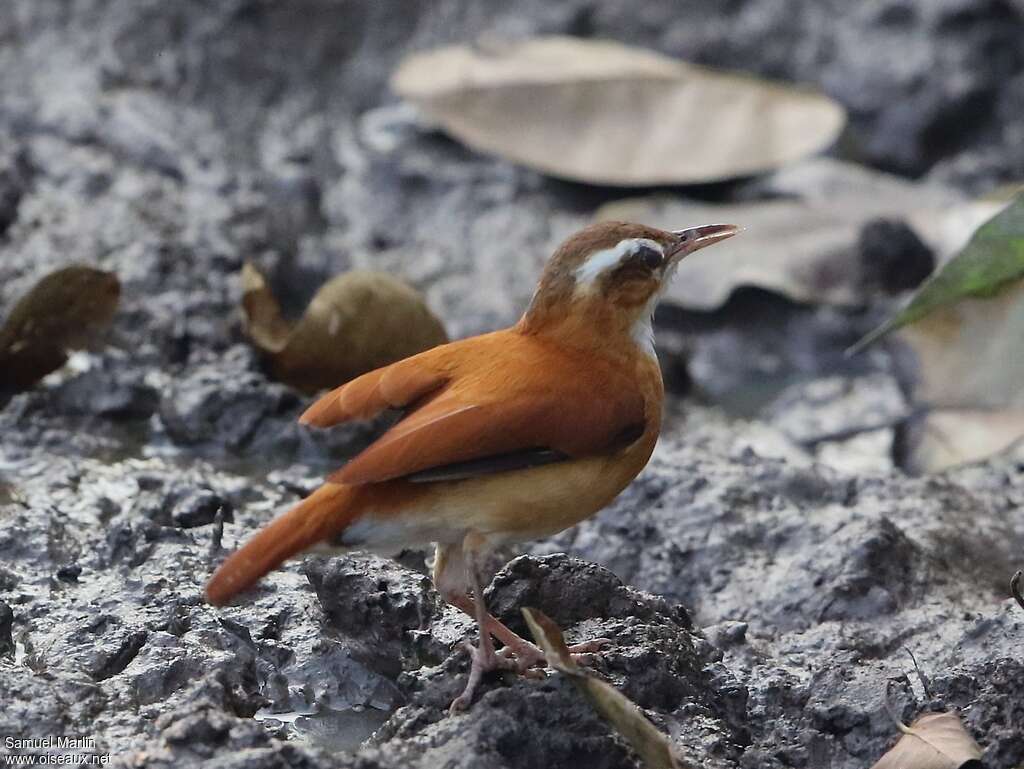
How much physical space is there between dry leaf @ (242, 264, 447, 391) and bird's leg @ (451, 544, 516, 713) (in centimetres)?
190

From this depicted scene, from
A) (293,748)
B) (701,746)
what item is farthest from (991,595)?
(293,748)

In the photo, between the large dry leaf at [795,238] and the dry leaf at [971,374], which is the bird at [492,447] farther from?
the large dry leaf at [795,238]

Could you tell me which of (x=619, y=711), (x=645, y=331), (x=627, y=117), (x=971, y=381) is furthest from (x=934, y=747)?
(x=627, y=117)

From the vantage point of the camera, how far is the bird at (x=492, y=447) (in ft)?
12.3

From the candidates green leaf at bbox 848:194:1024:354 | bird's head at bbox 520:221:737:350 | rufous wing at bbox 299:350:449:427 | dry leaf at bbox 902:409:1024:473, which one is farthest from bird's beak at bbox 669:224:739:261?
dry leaf at bbox 902:409:1024:473

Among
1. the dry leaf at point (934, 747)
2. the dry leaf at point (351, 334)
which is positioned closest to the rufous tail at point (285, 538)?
the dry leaf at point (934, 747)

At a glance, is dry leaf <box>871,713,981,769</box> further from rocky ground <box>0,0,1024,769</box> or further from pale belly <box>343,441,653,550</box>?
pale belly <box>343,441,653,550</box>

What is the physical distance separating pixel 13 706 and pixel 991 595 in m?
2.73

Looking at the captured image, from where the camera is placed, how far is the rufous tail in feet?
11.9

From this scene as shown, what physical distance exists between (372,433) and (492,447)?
1871 millimetres

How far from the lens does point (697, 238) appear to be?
14.8ft

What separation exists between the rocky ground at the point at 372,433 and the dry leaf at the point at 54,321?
118mm

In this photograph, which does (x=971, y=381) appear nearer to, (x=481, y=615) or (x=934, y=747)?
(x=934, y=747)

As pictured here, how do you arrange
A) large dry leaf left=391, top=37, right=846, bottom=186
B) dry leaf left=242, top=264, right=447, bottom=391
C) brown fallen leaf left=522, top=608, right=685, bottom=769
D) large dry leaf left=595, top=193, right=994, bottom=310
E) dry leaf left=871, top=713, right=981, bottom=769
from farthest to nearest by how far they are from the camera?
large dry leaf left=391, top=37, right=846, bottom=186, large dry leaf left=595, top=193, right=994, bottom=310, dry leaf left=242, top=264, right=447, bottom=391, dry leaf left=871, top=713, right=981, bottom=769, brown fallen leaf left=522, top=608, right=685, bottom=769
